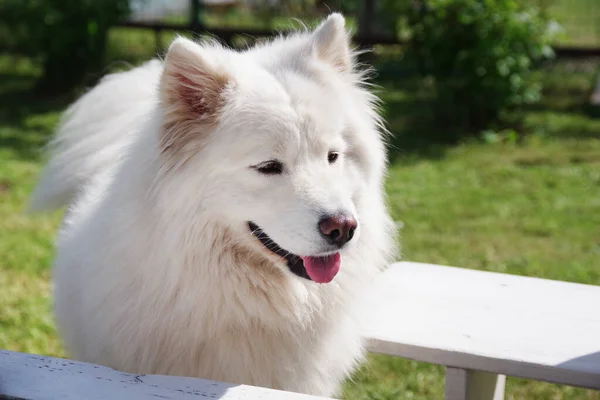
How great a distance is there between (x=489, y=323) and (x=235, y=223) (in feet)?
3.15

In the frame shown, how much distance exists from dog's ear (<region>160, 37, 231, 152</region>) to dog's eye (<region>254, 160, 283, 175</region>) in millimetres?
217

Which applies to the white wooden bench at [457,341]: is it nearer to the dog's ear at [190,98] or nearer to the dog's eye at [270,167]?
the dog's eye at [270,167]

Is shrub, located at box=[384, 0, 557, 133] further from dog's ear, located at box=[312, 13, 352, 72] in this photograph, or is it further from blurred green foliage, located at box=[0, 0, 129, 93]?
dog's ear, located at box=[312, 13, 352, 72]

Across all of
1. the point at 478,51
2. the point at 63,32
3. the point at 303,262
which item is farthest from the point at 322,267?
the point at 63,32

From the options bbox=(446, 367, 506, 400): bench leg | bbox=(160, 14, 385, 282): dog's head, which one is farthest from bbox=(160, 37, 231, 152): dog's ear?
bbox=(446, 367, 506, 400): bench leg

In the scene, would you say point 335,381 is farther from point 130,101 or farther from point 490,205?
point 490,205

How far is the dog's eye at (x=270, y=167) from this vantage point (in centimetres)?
236

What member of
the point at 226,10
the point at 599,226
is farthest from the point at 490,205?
the point at 226,10

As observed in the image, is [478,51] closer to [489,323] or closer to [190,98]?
[489,323]

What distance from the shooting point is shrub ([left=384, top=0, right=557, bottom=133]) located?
805cm

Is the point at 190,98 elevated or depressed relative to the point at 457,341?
elevated

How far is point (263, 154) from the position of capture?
2.34 meters

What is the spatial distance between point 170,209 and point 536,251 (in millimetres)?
3698

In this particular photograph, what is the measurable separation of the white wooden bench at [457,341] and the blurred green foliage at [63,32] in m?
7.66
